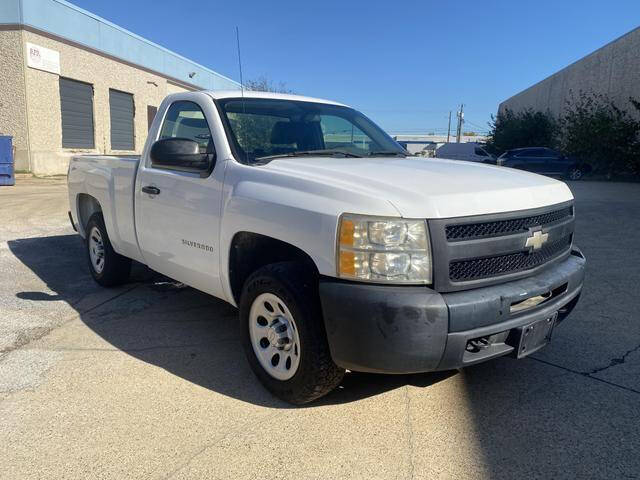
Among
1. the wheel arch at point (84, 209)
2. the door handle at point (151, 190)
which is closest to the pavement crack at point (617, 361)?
the door handle at point (151, 190)

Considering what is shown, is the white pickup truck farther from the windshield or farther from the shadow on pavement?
the shadow on pavement

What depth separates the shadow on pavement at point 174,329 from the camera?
357cm

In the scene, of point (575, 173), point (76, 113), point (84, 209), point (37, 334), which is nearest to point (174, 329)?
point (37, 334)

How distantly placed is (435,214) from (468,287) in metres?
0.44

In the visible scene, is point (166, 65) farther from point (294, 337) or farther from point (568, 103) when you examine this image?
point (294, 337)

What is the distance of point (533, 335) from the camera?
10.1 ft

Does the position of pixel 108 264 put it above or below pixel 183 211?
below

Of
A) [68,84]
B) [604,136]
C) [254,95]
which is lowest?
[254,95]

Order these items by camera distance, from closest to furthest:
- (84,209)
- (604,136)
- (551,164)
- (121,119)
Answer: (84,209), (604,136), (551,164), (121,119)

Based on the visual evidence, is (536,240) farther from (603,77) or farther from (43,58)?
(603,77)

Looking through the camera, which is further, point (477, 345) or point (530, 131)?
point (530, 131)

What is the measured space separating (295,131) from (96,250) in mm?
2932

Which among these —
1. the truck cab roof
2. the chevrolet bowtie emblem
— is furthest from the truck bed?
the chevrolet bowtie emblem

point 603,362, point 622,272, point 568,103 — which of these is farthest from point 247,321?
point 568,103
